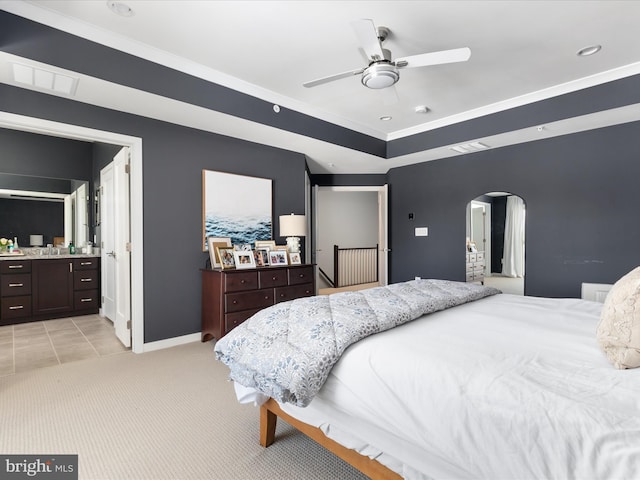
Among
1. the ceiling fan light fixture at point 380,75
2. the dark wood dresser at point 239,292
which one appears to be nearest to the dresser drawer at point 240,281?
the dark wood dresser at point 239,292

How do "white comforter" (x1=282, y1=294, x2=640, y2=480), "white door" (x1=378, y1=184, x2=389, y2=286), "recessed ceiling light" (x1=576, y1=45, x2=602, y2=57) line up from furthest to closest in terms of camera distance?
"white door" (x1=378, y1=184, x2=389, y2=286), "recessed ceiling light" (x1=576, y1=45, x2=602, y2=57), "white comforter" (x1=282, y1=294, x2=640, y2=480)

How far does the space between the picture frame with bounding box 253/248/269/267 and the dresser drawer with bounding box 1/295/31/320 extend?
336 centimetres

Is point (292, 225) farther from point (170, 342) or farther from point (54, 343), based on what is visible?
point (54, 343)

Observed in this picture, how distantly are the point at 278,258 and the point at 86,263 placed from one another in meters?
3.14

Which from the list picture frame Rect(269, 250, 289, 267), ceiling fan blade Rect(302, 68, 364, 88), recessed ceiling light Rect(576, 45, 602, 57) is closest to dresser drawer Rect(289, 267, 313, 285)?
picture frame Rect(269, 250, 289, 267)

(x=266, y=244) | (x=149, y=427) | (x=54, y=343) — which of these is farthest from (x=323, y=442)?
(x=54, y=343)

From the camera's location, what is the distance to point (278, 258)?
4090 millimetres

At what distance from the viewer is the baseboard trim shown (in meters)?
3.48

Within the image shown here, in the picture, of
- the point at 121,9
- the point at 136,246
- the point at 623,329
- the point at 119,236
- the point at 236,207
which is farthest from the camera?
the point at 236,207

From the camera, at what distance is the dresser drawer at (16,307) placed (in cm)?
446

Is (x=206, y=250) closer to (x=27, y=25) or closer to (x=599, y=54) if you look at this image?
(x=27, y=25)

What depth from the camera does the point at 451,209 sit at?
530cm

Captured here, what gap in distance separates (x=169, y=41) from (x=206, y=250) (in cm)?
209

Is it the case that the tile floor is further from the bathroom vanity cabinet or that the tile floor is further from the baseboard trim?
the baseboard trim
